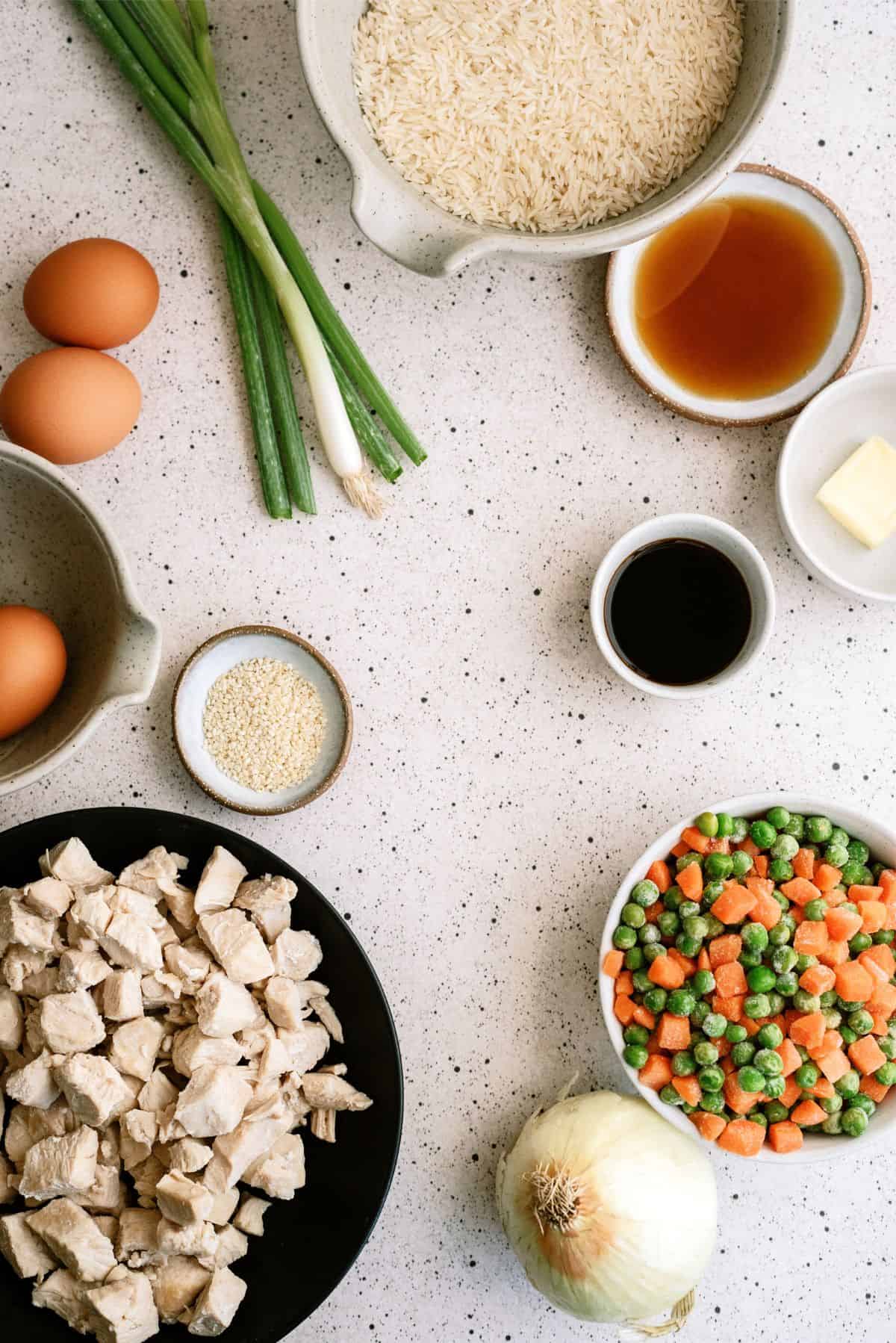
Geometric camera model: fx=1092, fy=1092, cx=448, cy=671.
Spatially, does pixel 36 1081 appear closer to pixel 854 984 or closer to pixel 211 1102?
pixel 211 1102

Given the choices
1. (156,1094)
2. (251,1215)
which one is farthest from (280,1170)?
(156,1094)

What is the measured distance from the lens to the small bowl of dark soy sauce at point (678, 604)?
154cm

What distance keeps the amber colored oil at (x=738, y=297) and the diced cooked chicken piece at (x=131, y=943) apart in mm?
1064

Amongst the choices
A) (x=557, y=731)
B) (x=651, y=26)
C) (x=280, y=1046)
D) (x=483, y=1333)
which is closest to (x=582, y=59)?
(x=651, y=26)

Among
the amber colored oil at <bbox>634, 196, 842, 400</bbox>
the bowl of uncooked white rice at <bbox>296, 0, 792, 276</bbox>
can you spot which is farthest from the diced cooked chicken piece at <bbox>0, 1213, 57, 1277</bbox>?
the amber colored oil at <bbox>634, 196, 842, 400</bbox>

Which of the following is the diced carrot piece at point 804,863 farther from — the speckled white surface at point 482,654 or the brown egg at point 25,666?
the brown egg at point 25,666

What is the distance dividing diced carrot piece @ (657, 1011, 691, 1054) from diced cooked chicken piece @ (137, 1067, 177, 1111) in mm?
655

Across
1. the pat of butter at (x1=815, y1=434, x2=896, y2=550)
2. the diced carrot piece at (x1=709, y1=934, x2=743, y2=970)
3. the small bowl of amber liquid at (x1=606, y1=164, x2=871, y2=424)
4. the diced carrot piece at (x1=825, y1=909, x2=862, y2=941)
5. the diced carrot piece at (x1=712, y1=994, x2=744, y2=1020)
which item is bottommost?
the diced carrot piece at (x1=712, y1=994, x2=744, y2=1020)

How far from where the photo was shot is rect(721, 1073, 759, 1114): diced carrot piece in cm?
146

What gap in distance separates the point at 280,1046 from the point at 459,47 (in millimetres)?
1316

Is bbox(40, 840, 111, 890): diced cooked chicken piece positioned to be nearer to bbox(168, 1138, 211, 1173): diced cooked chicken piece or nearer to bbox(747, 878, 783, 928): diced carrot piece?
bbox(168, 1138, 211, 1173): diced cooked chicken piece

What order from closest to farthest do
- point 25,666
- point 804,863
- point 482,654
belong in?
point 25,666, point 804,863, point 482,654

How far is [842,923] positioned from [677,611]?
18.9 inches

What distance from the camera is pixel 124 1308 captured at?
138cm
